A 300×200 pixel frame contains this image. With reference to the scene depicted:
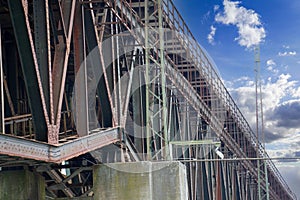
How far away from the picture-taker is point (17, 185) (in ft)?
47.0

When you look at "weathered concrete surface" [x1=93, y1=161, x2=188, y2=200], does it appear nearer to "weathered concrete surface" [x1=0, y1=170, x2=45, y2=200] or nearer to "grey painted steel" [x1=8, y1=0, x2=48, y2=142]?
"weathered concrete surface" [x1=0, y1=170, x2=45, y2=200]

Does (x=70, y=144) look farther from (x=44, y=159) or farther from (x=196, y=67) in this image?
(x=196, y=67)

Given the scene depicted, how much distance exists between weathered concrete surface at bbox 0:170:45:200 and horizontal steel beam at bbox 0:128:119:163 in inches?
64.6

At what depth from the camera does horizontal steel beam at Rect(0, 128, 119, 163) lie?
10344 millimetres

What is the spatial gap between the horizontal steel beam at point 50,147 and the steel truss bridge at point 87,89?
18mm

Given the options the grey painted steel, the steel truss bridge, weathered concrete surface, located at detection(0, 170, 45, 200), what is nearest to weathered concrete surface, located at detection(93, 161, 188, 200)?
the steel truss bridge

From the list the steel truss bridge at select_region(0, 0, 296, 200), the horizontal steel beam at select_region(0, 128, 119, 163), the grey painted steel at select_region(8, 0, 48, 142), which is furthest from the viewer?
Answer: the steel truss bridge at select_region(0, 0, 296, 200)

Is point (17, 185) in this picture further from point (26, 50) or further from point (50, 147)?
point (26, 50)

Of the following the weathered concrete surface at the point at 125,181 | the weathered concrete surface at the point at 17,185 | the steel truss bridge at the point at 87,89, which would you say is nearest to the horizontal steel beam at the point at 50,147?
the steel truss bridge at the point at 87,89

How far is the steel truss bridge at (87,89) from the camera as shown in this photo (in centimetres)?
1170

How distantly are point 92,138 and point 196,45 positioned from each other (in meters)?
18.2

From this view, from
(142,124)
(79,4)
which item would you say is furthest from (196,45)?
(79,4)

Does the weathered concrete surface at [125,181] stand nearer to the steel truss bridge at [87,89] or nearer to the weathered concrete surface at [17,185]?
the steel truss bridge at [87,89]

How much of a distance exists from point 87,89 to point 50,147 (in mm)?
4520
